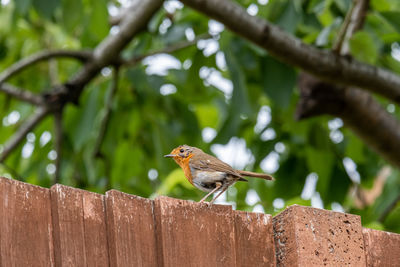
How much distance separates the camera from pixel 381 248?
110 inches

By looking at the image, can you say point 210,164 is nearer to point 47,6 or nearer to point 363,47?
point 363,47

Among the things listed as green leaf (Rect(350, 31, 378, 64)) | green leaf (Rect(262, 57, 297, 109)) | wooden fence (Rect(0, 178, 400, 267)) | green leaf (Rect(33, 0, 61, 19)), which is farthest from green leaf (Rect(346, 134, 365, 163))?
wooden fence (Rect(0, 178, 400, 267))

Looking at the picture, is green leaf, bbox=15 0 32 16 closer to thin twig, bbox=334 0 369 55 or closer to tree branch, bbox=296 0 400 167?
tree branch, bbox=296 0 400 167

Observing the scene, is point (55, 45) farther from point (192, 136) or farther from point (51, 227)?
point (51, 227)

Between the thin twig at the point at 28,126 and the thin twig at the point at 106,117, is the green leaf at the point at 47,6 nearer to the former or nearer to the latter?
the thin twig at the point at 106,117

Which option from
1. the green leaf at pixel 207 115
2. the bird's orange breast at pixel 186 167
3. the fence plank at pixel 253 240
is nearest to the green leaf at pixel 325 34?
the bird's orange breast at pixel 186 167

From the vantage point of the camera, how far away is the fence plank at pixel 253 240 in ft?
8.29

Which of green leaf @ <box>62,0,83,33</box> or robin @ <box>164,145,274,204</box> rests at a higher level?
green leaf @ <box>62,0,83,33</box>

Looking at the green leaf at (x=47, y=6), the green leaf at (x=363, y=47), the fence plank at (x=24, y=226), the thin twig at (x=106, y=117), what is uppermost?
the green leaf at (x=47, y=6)

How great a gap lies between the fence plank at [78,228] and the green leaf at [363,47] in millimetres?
2376

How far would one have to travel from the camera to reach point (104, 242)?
2.24m

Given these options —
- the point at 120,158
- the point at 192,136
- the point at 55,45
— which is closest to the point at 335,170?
the point at 192,136

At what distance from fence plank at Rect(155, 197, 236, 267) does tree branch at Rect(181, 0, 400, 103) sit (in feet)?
6.43

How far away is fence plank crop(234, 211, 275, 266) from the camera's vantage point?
8.29 ft
